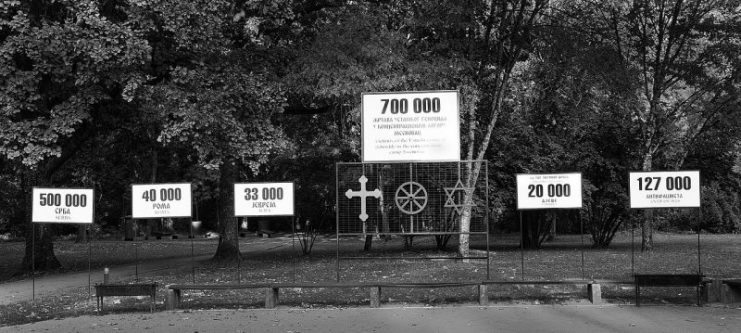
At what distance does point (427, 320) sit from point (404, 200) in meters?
2.65

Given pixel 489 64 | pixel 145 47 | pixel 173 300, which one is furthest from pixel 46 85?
pixel 489 64

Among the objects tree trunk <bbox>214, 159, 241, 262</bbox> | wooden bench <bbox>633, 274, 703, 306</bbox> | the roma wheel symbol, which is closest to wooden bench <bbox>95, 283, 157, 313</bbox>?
the roma wheel symbol

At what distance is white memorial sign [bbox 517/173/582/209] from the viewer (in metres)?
11.7

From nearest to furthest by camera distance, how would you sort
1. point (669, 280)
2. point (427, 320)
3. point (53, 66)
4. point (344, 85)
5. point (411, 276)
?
point (427, 320) → point (669, 280) → point (411, 276) → point (53, 66) → point (344, 85)

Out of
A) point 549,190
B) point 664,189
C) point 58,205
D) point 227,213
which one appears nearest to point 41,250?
point 227,213

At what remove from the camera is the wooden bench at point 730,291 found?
10945mm

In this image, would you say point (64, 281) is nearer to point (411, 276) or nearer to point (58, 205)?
point (58, 205)

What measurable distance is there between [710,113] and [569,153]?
16.0 ft

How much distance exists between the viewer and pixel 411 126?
11.4m

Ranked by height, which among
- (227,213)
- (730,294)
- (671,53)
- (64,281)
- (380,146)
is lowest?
(64,281)

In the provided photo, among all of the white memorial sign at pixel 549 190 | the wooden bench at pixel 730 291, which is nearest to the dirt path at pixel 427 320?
the wooden bench at pixel 730 291

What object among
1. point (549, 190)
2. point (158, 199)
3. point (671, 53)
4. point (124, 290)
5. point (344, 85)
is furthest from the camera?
point (671, 53)

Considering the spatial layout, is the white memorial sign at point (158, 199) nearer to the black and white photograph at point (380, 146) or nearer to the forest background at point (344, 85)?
the black and white photograph at point (380, 146)

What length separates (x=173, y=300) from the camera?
36.9ft
